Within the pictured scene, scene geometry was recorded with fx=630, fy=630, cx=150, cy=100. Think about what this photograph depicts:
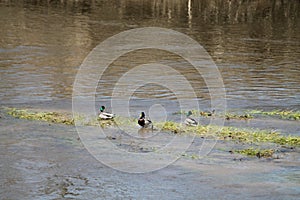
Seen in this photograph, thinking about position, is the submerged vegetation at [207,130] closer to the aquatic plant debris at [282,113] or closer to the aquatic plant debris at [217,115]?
the aquatic plant debris at [217,115]

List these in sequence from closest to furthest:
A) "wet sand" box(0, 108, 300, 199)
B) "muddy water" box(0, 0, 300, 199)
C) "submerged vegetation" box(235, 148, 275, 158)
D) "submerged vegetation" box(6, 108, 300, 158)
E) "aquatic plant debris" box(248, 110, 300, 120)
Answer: "wet sand" box(0, 108, 300, 199)
"muddy water" box(0, 0, 300, 199)
"submerged vegetation" box(235, 148, 275, 158)
"submerged vegetation" box(6, 108, 300, 158)
"aquatic plant debris" box(248, 110, 300, 120)

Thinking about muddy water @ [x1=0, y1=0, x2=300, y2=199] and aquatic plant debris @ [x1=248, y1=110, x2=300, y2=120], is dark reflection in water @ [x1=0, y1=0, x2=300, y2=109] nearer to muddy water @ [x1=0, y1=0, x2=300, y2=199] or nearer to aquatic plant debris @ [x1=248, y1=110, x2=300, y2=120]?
muddy water @ [x1=0, y1=0, x2=300, y2=199]

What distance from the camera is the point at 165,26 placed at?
37.9m

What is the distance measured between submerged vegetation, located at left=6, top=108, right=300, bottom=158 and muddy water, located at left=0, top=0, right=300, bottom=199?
0.45 m

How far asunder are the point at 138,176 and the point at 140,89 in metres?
9.74

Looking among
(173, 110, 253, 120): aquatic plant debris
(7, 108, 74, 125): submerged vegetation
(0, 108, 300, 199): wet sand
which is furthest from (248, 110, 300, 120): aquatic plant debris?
(7, 108, 74, 125): submerged vegetation

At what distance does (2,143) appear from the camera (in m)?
13.7

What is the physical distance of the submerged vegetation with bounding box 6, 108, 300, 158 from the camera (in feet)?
45.1

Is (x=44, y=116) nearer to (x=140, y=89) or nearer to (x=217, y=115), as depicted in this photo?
(x=217, y=115)

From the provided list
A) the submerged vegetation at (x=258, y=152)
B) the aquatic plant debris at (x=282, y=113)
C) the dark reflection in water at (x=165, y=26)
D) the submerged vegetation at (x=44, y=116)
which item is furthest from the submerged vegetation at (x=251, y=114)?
the submerged vegetation at (x=258, y=152)

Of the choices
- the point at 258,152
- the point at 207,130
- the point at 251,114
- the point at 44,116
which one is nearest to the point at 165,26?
the point at 251,114

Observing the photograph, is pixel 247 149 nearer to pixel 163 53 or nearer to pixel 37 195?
pixel 37 195

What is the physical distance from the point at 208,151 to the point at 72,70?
12.5 m

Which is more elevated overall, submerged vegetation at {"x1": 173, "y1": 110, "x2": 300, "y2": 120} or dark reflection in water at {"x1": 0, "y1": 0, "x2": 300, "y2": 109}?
dark reflection in water at {"x1": 0, "y1": 0, "x2": 300, "y2": 109}
